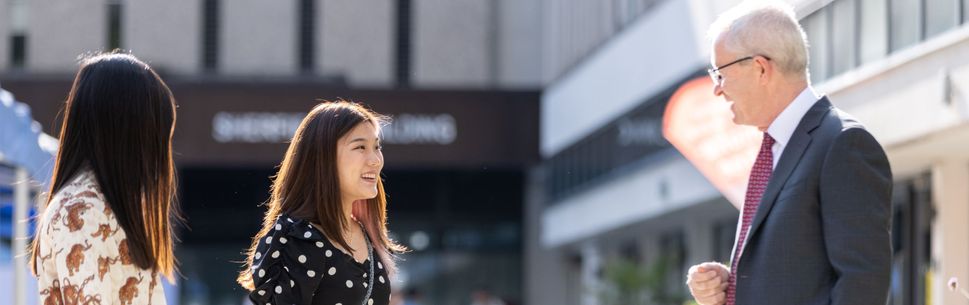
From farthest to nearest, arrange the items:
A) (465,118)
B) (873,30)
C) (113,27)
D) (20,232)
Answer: (113,27) < (465,118) < (873,30) < (20,232)

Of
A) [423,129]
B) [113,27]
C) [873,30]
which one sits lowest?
[423,129]

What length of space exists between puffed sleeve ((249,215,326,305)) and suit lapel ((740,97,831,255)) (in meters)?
1.25

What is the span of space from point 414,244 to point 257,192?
408cm

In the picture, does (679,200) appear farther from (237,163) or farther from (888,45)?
(237,163)

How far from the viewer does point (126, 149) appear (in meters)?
4.00

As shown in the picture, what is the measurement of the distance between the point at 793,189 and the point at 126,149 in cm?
171

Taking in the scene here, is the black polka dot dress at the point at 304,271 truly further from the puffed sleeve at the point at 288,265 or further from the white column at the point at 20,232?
the white column at the point at 20,232

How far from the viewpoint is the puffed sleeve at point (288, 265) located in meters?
4.77

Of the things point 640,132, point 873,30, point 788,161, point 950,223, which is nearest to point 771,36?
point 788,161

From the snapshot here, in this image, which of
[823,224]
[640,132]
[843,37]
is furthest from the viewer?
[640,132]

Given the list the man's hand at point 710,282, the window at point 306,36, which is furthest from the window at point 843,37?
the window at point 306,36

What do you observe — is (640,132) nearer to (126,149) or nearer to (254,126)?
(254,126)

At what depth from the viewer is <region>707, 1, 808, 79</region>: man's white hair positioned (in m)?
4.45

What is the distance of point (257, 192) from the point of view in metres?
40.2
